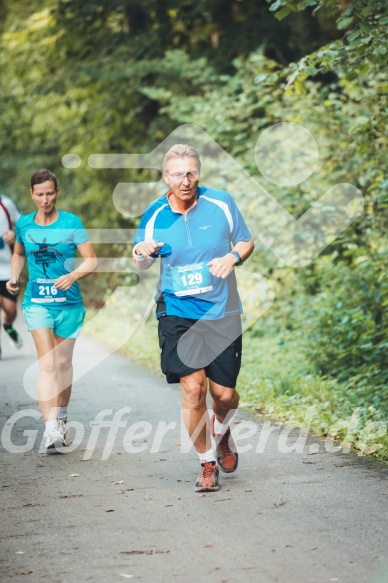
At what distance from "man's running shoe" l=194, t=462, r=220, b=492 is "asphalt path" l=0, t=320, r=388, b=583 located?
0.06 meters

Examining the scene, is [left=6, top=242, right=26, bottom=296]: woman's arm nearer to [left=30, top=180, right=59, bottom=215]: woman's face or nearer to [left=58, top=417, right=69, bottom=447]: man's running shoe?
[left=30, top=180, right=59, bottom=215]: woman's face

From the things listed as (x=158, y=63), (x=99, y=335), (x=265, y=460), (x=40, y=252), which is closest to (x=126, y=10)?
(x=158, y=63)

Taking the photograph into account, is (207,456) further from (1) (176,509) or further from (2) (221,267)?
(2) (221,267)

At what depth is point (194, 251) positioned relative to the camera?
20.9ft

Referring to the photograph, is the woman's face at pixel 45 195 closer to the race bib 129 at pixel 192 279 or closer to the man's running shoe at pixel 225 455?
the race bib 129 at pixel 192 279

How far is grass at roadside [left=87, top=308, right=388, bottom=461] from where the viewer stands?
312 inches

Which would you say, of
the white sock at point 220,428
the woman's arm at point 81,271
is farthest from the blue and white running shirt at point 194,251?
the woman's arm at point 81,271

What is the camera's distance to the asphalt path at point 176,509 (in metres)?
4.75

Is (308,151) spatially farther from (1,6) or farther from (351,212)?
(1,6)

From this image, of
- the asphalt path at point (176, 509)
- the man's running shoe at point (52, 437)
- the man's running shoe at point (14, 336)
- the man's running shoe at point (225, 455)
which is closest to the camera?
the asphalt path at point (176, 509)

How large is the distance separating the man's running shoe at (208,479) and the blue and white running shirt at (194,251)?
3.15 feet

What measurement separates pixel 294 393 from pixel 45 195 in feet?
11.7

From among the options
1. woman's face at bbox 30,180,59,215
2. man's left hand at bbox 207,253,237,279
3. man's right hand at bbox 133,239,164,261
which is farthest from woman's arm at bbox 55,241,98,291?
man's left hand at bbox 207,253,237,279

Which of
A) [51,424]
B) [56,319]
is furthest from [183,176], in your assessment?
[51,424]
